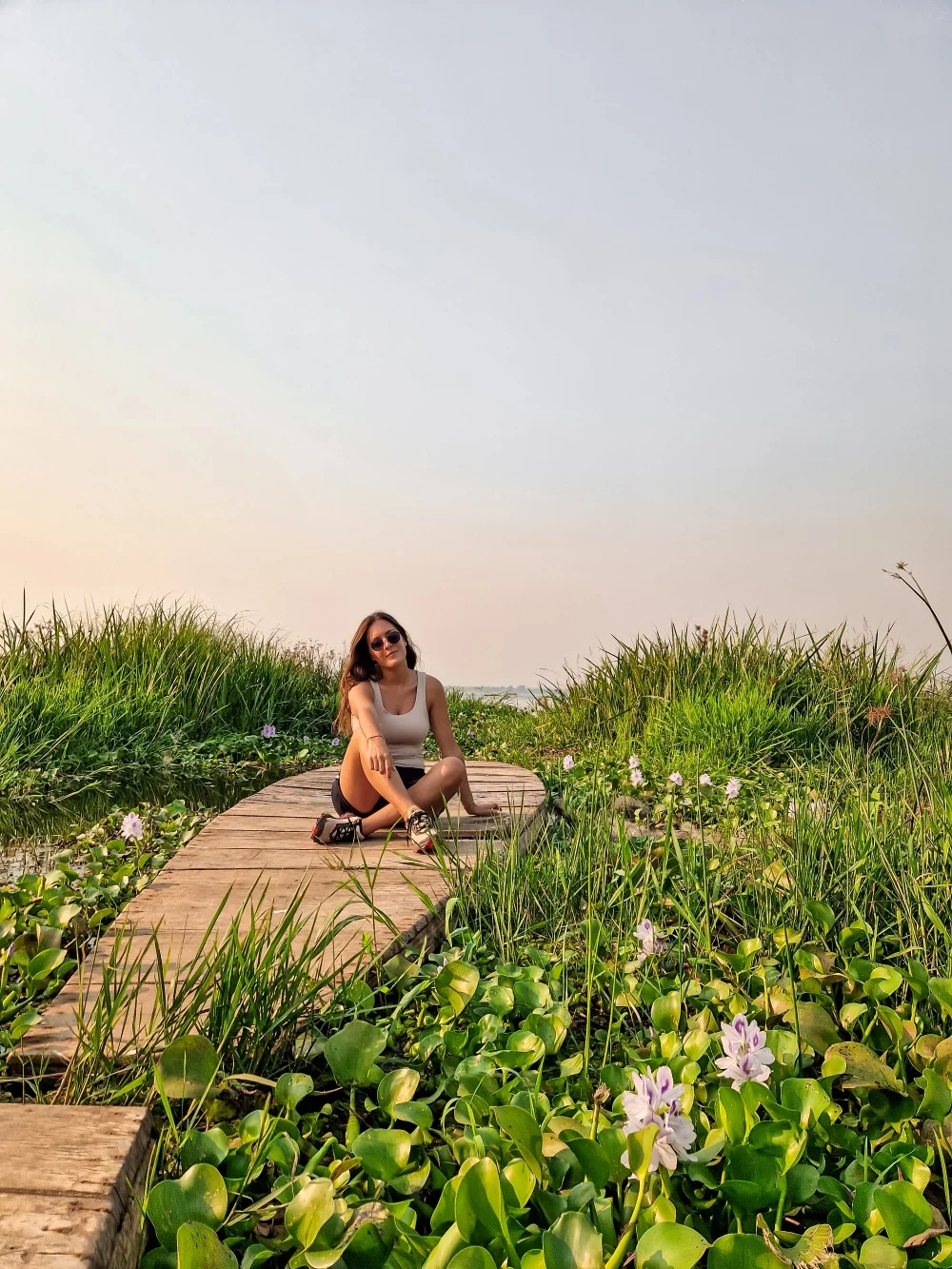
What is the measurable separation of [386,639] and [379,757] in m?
0.64

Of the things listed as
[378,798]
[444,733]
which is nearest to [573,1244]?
[378,798]

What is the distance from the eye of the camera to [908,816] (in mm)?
3900

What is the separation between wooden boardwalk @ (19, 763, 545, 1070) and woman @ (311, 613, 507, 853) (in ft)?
0.46

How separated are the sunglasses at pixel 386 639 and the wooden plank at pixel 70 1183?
2.94 metres

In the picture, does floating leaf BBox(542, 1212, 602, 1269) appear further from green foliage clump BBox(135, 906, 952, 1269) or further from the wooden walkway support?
the wooden walkway support

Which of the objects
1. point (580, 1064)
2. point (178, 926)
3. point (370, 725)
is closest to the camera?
point (580, 1064)

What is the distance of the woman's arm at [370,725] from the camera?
13.8 ft

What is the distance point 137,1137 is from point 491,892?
1.58 metres

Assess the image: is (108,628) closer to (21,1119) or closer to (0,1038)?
(0,1038)

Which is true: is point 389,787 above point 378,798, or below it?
above

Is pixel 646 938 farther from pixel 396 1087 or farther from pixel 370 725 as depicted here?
pixel 370 725

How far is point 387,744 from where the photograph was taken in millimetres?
4688

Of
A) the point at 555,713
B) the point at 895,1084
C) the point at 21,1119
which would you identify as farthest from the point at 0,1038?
the point at 555,713

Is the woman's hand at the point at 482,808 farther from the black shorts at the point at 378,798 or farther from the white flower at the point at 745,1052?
the white flower at the point at 745,1052
